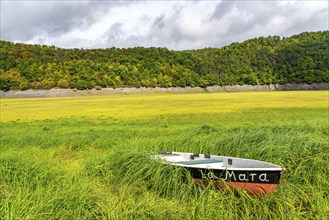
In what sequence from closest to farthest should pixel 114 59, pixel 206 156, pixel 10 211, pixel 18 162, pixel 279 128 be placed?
pixel 10 211 < pixel 18 162 < pixel 206 156 < pixel 279 128 < pixel 114 59

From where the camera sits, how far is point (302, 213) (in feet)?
24.0

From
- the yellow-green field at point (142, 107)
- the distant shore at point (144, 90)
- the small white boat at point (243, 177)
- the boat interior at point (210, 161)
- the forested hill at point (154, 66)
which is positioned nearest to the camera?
the small white boat at point (243, 177)

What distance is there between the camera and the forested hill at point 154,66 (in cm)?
13238

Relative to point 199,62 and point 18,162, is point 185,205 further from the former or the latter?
point 199,62

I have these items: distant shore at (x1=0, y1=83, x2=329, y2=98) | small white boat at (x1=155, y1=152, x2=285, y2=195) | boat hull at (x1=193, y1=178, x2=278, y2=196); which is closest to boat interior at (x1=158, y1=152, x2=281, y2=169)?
small white boat at (x1=155, y1=152, x2=285, y2=195)

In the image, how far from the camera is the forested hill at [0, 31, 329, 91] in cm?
13238

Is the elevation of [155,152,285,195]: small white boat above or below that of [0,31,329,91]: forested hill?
below

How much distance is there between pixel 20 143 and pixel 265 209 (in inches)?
552

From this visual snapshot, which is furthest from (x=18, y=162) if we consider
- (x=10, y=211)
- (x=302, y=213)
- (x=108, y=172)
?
(x=302, y=213)

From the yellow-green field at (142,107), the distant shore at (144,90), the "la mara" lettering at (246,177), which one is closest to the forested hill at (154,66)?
the distant shore at (144,90)

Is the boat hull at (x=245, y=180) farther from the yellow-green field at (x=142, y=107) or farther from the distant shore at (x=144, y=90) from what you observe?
the distant shore at (x=144, y=90)

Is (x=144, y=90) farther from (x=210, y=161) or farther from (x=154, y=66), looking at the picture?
(x=210, y=161)

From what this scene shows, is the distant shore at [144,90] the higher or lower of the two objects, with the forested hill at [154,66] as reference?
lower

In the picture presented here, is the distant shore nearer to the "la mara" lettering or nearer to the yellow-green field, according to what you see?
the yellow-green field
